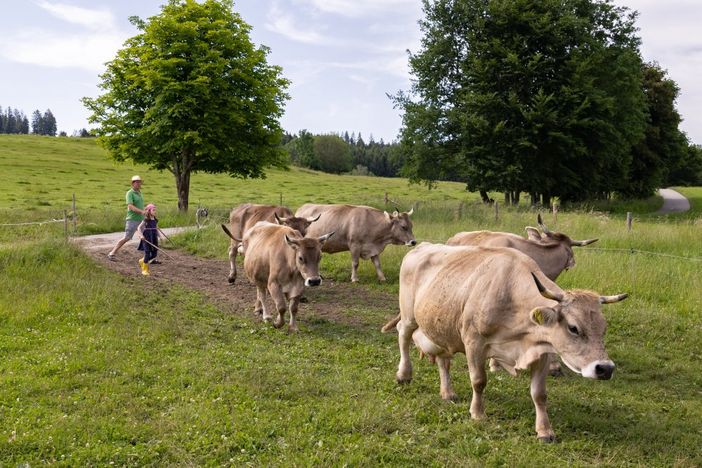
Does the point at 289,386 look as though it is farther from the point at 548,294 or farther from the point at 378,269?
the point at 378,269

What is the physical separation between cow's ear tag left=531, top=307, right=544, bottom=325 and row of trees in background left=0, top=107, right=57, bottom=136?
179 meters

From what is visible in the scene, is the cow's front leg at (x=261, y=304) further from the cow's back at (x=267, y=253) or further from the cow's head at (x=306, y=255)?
the cow's head at (x=306, y=255)

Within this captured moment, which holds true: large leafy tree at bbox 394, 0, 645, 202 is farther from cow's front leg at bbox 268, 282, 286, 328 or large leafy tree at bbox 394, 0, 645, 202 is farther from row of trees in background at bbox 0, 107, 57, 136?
row of trees in background at bbox 0, 107, 57, 136

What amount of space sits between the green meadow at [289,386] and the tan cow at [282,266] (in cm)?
55

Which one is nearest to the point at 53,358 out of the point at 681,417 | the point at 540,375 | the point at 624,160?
the point at 540,375

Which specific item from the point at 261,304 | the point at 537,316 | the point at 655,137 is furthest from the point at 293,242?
the point at 655,137

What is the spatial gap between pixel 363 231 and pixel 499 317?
30.0ft

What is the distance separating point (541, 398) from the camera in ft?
18.2

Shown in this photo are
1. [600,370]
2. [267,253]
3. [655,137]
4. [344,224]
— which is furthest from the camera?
[655,137]

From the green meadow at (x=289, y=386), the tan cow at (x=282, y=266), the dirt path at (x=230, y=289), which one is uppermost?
the tan cow at (x=282, y=266)

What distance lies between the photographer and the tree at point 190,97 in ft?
85.0

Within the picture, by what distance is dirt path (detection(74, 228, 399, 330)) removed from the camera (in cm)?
1088

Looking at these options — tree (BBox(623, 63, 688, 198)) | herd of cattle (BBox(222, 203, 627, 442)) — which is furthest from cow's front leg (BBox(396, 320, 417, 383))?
tree (BBox(623, 63, 688, 198))

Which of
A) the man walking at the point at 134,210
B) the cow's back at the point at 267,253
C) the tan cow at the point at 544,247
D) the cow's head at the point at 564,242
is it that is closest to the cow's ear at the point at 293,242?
the cow's back at the point at 267,253
